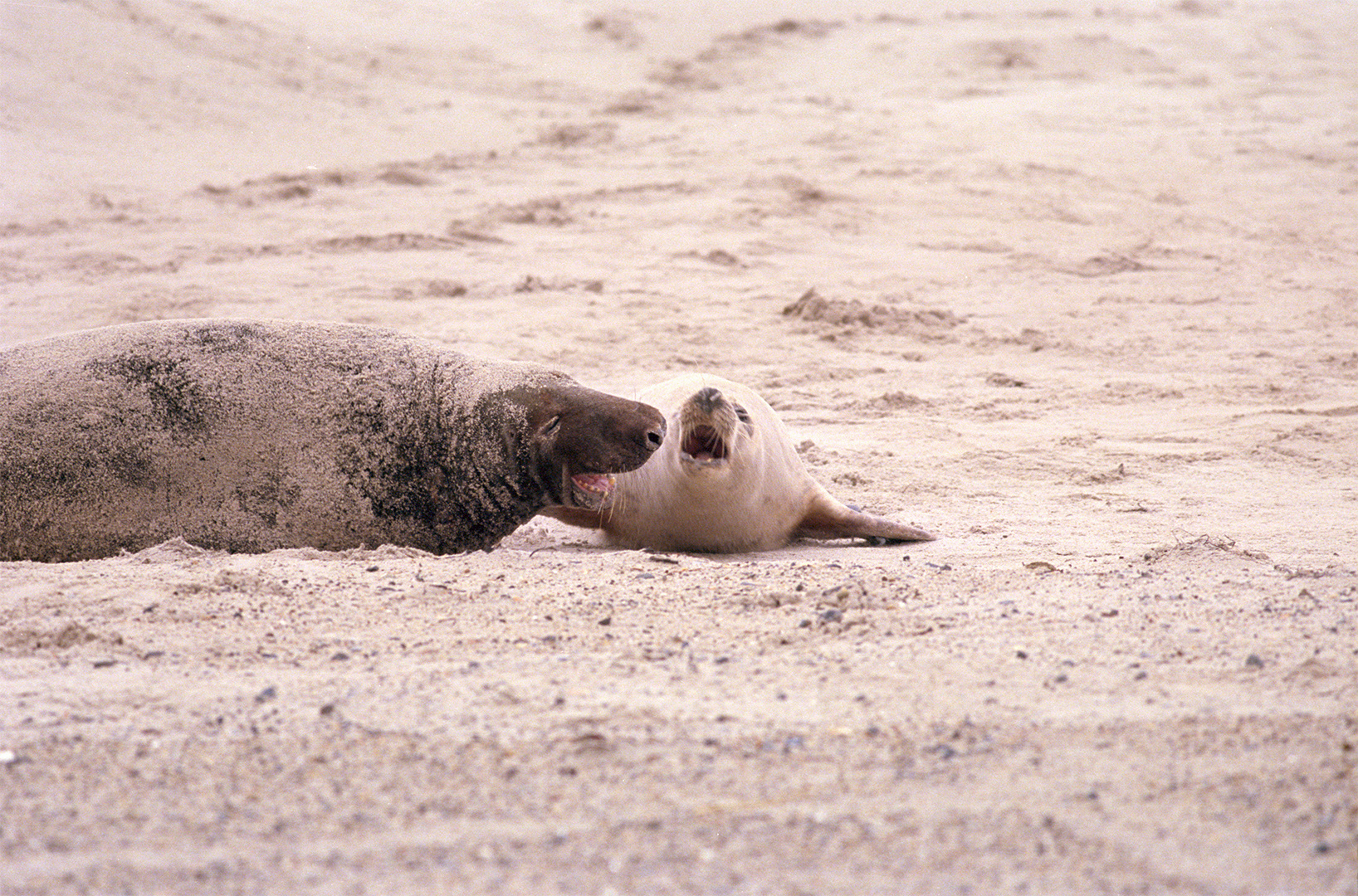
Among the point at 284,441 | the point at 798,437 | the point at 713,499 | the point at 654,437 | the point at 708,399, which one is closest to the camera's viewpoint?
the point at 284,441

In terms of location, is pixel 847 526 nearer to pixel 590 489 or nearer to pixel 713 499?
pixel 713 499

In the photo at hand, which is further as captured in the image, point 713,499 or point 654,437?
point 713,499

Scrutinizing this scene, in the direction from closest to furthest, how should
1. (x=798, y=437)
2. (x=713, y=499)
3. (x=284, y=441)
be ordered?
(x=284, y=441)
(x=713, y=499)
(x=798, y=437)

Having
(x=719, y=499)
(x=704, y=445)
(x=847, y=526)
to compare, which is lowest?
(x=847, y=526)

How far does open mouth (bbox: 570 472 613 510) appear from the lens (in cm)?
417

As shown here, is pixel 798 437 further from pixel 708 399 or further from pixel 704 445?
pixel 708 399

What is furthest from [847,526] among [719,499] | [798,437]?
[798,437]

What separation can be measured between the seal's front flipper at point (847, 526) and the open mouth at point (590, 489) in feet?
2.29

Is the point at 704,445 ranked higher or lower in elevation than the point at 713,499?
higher

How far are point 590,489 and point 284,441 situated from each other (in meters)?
0.95

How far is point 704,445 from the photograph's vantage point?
4422 millimetres

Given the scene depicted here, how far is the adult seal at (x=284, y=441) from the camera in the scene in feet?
12.5

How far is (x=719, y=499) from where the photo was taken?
171 inches

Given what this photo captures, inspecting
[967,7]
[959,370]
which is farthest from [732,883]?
[967,7]
